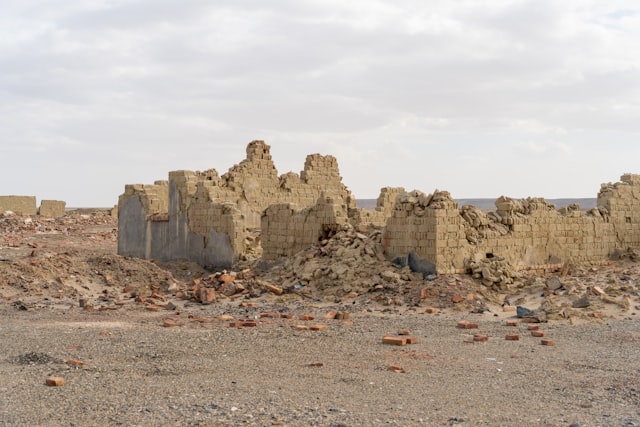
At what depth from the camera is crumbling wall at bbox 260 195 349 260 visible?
16.7m

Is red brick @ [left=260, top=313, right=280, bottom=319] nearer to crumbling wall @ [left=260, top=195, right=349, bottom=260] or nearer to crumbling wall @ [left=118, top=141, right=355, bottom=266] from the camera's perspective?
crumbling wall @ [left=260, top=195, right=349, bottom=260]

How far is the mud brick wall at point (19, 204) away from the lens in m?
36.8

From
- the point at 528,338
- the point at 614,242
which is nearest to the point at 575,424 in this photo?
the point at 528,338

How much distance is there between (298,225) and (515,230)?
474 cm

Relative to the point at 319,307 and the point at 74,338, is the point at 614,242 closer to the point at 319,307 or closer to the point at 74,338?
the point at 319,307

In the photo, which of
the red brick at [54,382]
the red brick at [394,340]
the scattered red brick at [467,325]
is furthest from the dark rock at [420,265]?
the red brick at [54,382]

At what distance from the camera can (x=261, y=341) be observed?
9.99 m

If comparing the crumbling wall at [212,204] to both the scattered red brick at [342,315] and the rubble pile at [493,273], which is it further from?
the scattered red brick at [342,315]

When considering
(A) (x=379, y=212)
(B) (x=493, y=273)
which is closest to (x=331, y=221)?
(B) (x=493, y=273)

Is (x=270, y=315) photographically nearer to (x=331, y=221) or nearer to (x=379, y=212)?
(x=331, y=221)

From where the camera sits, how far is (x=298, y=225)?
56.3ft

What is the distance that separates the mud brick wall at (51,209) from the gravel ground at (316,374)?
27193 millimetres

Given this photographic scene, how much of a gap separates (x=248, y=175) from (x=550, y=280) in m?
10.1

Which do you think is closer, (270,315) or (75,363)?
(75,363)
